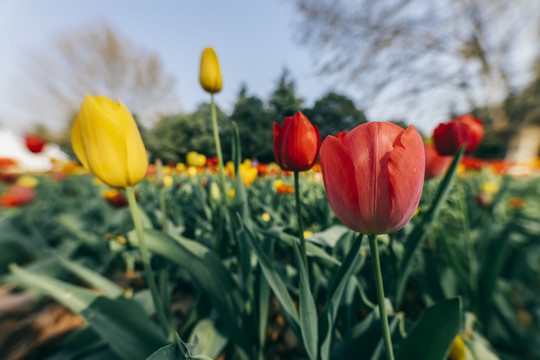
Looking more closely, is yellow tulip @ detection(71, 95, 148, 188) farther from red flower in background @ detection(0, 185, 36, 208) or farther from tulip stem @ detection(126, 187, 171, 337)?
red flower in background @ detection(0, 185, 36, 208)

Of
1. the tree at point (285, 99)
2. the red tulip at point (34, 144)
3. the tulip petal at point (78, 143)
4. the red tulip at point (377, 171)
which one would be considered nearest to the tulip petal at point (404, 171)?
the red tulip at point (377, 171)

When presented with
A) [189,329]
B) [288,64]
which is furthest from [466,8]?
[189,329]

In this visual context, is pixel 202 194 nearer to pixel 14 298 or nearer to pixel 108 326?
pixel 108 326

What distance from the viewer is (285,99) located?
0.53 metres

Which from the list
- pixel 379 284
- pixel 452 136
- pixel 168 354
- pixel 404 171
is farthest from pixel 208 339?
pixel 452 136

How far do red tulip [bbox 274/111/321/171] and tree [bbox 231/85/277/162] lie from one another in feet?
0.42

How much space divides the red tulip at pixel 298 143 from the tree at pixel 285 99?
92 mm

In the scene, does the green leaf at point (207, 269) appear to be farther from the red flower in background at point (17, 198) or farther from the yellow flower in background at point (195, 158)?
the red flower in background at point (17, 198)

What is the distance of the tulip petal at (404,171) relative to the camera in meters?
0.30

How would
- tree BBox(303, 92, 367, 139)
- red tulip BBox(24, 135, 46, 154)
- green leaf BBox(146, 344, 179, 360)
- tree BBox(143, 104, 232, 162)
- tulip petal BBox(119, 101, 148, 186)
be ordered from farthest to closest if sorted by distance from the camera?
red tulip BBox(24, 135, 46, 154), tree BBox(143, 104, 232, 162), tree BBox(303, 92, 367, 139), tulip petal BBox(119, 101, 148, 186), green leaf BBox(146, 344, 179, 360)

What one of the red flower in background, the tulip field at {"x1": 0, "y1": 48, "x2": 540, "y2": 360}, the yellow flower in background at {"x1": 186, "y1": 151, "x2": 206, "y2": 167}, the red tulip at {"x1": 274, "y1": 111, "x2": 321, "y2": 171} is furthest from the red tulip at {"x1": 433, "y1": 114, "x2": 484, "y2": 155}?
the red flower in background

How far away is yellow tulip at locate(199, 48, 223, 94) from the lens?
1.80ft

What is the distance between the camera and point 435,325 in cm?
39

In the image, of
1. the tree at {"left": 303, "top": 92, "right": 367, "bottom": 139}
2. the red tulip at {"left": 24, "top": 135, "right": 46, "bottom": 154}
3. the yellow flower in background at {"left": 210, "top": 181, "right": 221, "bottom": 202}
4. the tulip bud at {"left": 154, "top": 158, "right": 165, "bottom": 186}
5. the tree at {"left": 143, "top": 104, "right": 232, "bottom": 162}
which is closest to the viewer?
the tree at {"left": 303, "top": 92, "right": 367, "bottom": 139}
